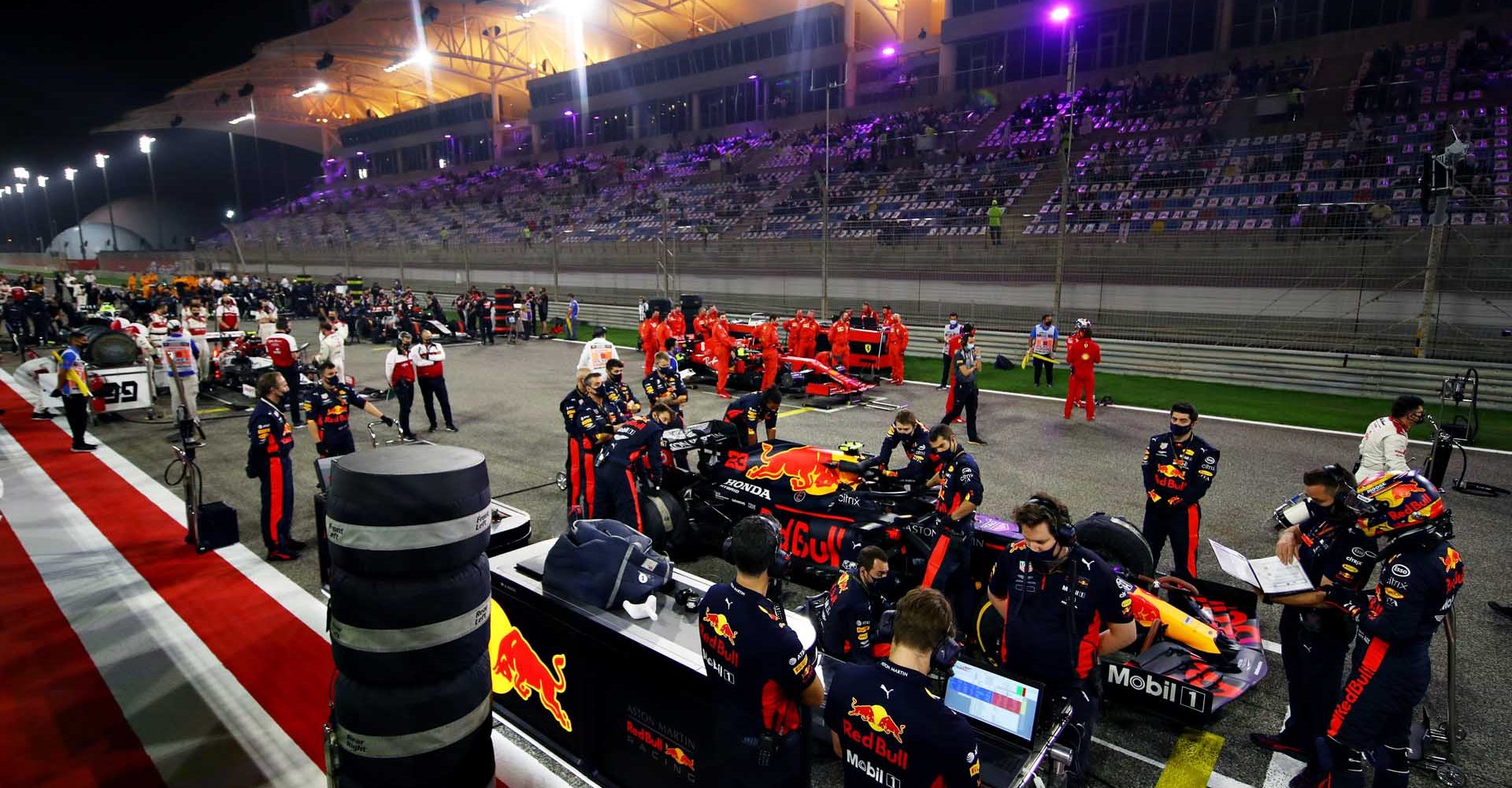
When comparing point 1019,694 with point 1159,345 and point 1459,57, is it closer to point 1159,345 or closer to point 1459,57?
point 1159,345

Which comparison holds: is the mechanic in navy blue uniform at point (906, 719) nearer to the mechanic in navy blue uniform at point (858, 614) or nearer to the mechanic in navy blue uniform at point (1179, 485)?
the mechanic in navy blue uniform at point (858, 614)

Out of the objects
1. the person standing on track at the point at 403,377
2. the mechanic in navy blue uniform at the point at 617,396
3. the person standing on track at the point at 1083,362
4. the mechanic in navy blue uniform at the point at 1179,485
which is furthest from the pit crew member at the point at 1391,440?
the person standing on track at the point at 403,377

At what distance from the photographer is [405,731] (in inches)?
93.1

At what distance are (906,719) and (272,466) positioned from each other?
709 centimetres

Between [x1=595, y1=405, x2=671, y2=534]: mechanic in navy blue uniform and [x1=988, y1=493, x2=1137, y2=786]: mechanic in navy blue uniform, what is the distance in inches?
145

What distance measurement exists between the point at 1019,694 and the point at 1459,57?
29902 mm

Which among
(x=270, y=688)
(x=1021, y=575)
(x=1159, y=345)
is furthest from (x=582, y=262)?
(x=1021, y=575)

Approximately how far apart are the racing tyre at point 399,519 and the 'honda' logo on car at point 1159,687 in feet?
13.9

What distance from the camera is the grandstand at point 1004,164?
16656 mm

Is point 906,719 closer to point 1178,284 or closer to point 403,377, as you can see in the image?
point 403,377

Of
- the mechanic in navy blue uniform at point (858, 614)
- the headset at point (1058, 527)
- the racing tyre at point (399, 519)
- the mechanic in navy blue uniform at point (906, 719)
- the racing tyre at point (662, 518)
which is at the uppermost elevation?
the racing tyre at point (399, 519)

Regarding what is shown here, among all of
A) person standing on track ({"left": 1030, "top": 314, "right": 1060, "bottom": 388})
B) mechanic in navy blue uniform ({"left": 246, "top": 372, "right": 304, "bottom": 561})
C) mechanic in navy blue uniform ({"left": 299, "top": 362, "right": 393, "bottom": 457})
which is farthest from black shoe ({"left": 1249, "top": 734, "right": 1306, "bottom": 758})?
person standing on track ({"left": 1030, "top": 314, "right": 1060, "bottom": 388})

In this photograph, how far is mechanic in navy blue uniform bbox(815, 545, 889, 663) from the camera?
4184 millimetres

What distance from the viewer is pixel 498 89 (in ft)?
190
